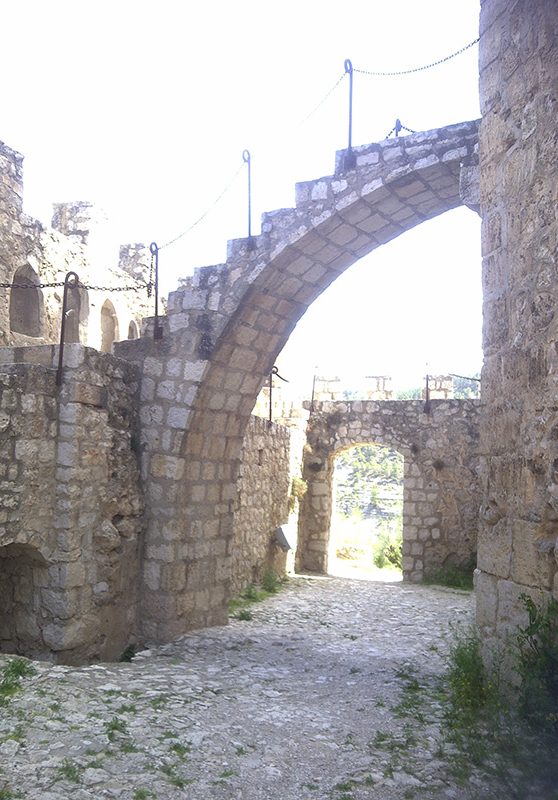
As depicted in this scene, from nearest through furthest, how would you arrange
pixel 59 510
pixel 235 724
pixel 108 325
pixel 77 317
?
pixel 235 724 → pixel 59 510 → pixel 77 317 → pixel 108 325

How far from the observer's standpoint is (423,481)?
435 inches

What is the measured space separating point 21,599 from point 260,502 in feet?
13.6

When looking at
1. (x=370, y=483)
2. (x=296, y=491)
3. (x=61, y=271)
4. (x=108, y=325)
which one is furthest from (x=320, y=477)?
(x=370, y=483)

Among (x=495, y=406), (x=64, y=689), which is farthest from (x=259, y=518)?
(x=495, y=406)

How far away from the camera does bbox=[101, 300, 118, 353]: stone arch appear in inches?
416

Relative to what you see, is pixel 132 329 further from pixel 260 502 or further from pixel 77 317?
pixel 260 502

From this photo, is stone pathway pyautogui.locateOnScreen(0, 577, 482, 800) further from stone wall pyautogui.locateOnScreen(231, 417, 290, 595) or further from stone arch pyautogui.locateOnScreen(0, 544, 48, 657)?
stone wall pyautogui.locateOnScreen(231, 417, 290, 595)

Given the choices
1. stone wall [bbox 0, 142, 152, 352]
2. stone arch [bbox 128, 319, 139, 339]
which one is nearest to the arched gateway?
stone wall [bbox 0, 142, 152, 352]

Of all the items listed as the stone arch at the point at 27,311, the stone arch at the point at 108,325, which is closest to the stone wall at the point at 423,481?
the stone arch at the point at 108,325

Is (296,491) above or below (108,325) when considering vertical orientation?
below

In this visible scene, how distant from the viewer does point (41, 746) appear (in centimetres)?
330

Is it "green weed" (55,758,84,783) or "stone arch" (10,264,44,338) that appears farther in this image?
"stone arch" (10,264,44,338)

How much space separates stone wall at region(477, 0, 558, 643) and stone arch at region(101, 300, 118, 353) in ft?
24.7

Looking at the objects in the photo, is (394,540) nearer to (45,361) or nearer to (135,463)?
(135,463)
